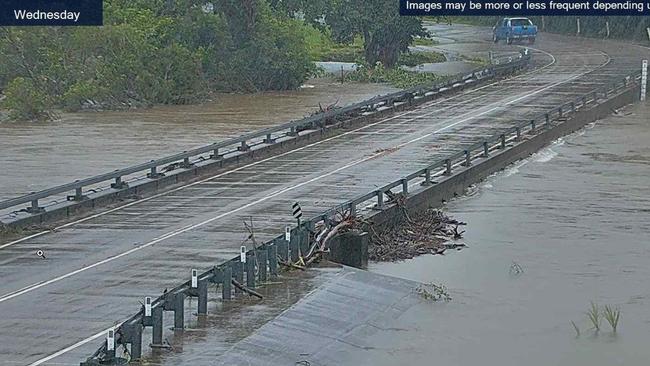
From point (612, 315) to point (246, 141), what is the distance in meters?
19.5

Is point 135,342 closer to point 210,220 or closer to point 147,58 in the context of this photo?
point 210,220

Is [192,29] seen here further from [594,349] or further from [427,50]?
[594,349]

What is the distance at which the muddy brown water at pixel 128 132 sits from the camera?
4097 centimetres

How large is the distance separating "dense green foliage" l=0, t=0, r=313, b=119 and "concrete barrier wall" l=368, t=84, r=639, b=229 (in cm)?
2046

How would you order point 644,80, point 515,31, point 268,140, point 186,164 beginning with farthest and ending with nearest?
point 515,31 → point 644,80 → point 268,140 → point 186,164

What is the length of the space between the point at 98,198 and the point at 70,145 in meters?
17.6

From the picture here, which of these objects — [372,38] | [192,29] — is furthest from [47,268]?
[372,38]

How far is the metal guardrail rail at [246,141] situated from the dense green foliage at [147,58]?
12728 mm

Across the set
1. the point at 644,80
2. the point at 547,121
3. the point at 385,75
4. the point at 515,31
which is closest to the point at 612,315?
the point at 547,121

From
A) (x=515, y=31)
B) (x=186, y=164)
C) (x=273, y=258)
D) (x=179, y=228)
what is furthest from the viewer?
(x=515, y=31)

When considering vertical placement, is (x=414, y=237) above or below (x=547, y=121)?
below

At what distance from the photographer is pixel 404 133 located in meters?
45.8

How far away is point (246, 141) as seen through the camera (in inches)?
1609

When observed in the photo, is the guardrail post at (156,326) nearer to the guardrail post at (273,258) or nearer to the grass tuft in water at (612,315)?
the guardrail post at (273,258)
